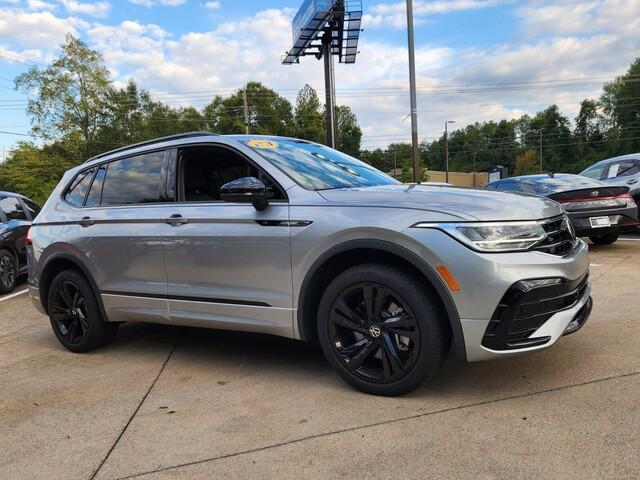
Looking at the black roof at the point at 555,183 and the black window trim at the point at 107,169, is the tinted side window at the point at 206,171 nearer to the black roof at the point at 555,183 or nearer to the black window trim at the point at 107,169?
the black window trim at the point at 107,169

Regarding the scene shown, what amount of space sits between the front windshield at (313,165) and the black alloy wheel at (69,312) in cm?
214

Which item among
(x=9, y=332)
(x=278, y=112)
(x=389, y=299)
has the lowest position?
(x=9, y=332)

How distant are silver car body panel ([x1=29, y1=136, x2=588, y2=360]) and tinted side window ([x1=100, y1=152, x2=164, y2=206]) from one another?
0.29 feet

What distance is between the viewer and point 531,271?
2803 millimetres

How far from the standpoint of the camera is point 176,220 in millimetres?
3869

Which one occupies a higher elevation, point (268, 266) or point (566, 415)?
point (268, 266)

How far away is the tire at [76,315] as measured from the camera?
449 centimetres

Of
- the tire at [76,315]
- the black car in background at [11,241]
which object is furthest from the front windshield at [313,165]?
the black car in background at [11,241]

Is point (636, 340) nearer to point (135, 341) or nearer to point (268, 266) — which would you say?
point (268, 266)

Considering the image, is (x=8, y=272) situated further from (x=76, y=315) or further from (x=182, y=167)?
(x=182, y=167)

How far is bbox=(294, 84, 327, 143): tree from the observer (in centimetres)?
6481

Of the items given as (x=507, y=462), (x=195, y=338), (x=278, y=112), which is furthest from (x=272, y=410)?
(x=278, y=112)

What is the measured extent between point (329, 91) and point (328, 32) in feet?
18.9

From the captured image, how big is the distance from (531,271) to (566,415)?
778 millimetres
